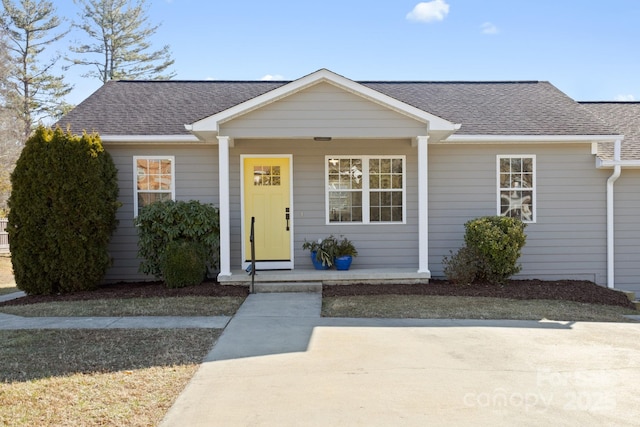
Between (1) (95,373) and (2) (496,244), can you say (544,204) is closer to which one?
(2) (496,244)

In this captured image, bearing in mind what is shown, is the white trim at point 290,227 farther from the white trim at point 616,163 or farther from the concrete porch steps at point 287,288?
the white trim at point 616,163

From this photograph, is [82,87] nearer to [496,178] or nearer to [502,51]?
[502,51]

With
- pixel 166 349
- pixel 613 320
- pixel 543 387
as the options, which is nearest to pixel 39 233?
pixel 166 349

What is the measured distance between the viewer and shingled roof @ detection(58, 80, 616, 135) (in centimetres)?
994

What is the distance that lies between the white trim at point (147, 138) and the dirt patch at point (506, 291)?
3822 mm

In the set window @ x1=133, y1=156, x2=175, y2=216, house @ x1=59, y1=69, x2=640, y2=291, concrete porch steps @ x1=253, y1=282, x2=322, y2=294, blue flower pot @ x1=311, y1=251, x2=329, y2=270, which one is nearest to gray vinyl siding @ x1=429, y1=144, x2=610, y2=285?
house @ x1=59, y1=69, x2=640, y2=291

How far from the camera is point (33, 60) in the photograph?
86.1ft

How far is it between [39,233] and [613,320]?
8.90 meters

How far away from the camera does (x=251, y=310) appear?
23.5ft

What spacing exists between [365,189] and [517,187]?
9.89 ft

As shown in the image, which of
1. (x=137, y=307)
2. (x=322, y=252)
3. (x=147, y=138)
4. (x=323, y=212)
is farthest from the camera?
(x=323, y=212)

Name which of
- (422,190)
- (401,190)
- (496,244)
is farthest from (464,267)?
(401,190)

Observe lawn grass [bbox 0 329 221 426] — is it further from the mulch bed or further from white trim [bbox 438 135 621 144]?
white trim [bbox 438 135 621 144]

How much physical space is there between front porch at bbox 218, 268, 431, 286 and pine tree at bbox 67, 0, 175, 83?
22.9 m
